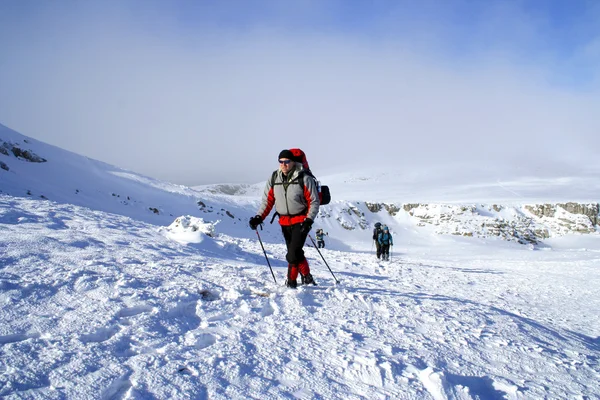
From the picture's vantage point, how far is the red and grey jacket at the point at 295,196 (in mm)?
4977

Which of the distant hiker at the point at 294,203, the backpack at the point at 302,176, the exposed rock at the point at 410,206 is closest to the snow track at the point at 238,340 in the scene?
the distant hiker at the point at 294,203

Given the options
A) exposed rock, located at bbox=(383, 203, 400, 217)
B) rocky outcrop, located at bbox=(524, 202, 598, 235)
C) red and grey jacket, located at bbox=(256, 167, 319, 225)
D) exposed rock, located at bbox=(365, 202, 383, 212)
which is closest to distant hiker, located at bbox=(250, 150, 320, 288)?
red and grey jacket, located at bbox=(256, 167, 319, 225)

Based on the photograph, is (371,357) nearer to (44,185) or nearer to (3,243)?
(3,243)

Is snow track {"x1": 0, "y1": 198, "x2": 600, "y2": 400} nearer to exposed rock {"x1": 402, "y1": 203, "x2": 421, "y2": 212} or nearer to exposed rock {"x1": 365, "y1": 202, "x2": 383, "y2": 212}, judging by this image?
exposed rock {"x1": 365, "y1": 202, "x2": 383, "y2": 212}

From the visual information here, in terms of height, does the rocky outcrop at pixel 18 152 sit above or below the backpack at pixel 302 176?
below

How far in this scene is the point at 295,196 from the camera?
507 cm

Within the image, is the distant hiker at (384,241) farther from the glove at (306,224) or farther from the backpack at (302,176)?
the glove at (306,224)

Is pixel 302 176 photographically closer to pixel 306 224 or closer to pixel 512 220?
pixel 306 224

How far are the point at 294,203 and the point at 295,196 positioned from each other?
0.36 ft

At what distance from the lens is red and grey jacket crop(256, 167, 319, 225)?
4.98 meters

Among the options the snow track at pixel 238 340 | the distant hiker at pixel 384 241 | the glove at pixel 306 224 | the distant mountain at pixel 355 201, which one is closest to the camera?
the snow track at pixel 238 340

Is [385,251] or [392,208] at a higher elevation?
[392,208]

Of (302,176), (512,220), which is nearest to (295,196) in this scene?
(302,176)

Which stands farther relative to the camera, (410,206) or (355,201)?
(355,201)
